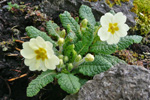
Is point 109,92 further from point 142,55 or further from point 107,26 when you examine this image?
point 142,55

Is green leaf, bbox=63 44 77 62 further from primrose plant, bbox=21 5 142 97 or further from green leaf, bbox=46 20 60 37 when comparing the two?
green leaf, bbox=46 20 60 37

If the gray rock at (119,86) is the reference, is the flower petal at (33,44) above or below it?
above

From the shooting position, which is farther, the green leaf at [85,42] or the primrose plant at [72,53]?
the green leaf at [85,42]

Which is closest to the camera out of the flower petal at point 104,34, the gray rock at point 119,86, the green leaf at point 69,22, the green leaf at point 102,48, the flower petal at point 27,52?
the gray rock at point 119,86

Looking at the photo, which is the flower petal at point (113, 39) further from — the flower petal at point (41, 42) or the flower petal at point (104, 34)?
the flower petal at point (41, 42)

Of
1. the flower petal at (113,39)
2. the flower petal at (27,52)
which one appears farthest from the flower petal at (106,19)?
the flower petal at (27,52)

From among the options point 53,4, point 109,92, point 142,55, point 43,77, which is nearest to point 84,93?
point 109,92

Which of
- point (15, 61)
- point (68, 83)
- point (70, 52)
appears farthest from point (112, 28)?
point (15, 61)
